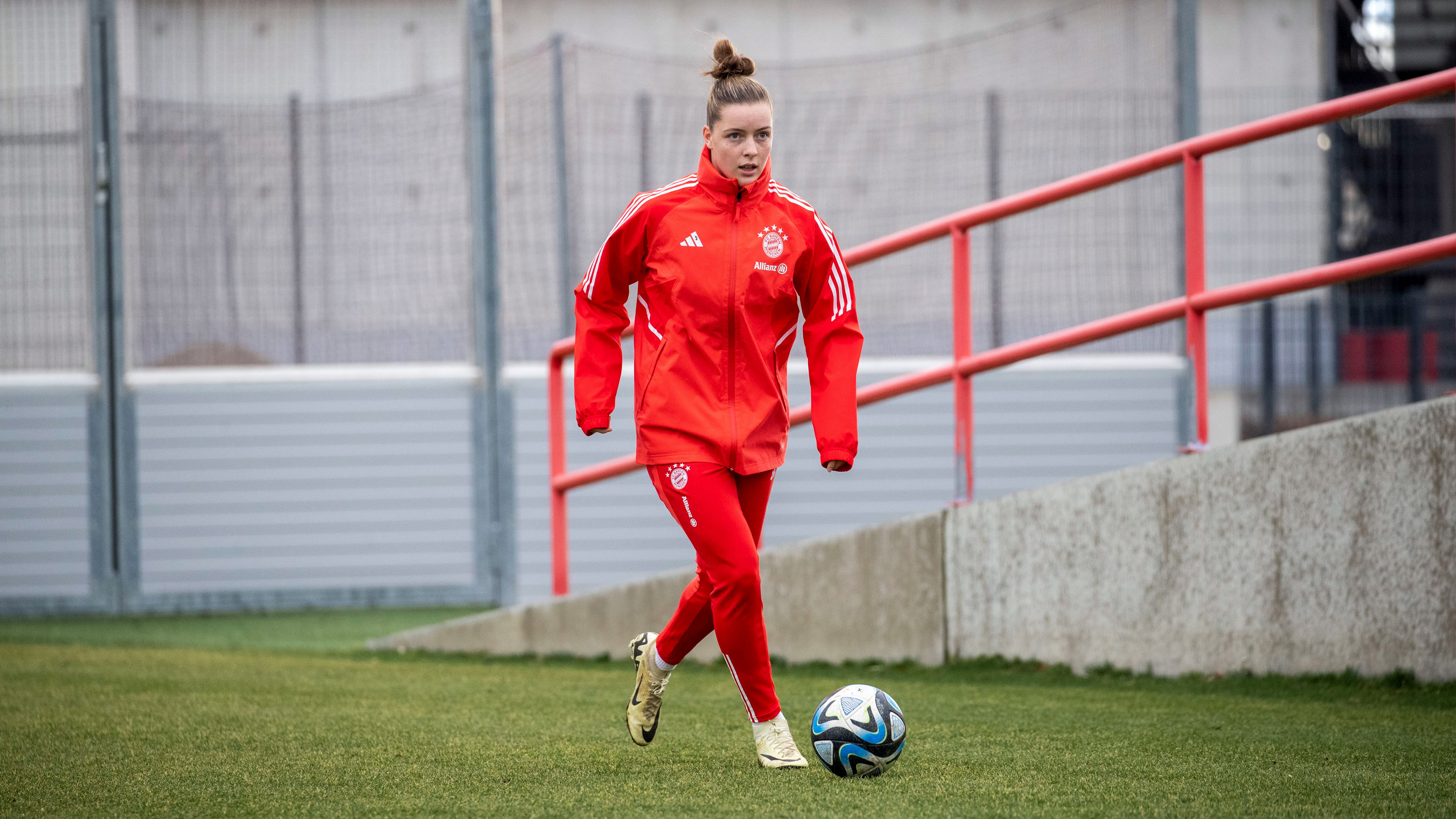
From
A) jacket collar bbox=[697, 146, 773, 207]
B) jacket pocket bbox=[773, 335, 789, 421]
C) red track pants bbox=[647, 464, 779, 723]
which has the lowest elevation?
red track pants bbox=[647, 464, 779, 723]

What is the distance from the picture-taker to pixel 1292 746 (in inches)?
126

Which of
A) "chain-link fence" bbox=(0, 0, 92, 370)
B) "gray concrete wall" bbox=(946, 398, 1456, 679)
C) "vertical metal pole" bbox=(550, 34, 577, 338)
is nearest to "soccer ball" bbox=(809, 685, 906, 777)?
"gray concrete wall" bbox=(946, 398, 1456, 679)

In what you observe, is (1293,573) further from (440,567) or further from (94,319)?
(94,319)

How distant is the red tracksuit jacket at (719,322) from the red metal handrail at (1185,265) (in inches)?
9.3

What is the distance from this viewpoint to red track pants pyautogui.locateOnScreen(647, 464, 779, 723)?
306 cm

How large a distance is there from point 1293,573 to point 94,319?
21.4 feet

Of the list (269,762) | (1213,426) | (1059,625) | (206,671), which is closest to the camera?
(269,762)

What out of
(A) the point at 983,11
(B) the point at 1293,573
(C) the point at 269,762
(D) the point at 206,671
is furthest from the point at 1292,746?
(A) the point at 983,11

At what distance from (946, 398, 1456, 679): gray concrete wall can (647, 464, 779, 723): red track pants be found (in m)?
Answer: 1.61

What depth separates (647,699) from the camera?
337cm

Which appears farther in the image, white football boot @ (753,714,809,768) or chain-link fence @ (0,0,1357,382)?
chain-link fence @ (0,0,1357,382)

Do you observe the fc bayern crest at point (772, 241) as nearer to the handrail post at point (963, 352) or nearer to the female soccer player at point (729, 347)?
the female soccer player at point (729, 347)

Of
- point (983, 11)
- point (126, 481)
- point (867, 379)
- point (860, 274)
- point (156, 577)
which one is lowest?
point (156, 577)

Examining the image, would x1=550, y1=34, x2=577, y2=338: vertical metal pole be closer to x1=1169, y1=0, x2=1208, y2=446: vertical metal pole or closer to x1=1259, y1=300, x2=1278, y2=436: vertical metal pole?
x1=1169, y1=0, x2=1208, y2=446: vertical metal pole
